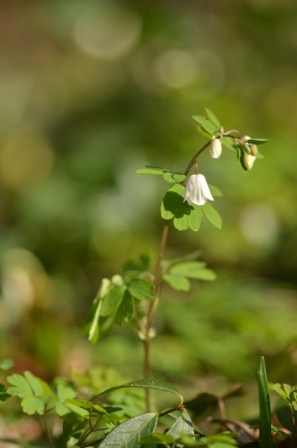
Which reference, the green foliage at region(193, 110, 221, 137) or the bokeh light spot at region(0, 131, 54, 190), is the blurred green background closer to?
the bokeh light spot at region(0, 131, 54, 190)

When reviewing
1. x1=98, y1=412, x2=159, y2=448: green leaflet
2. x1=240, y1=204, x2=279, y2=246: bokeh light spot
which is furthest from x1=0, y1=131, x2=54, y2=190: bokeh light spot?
x1=98, y1=412, x2=159, y2=448: green leaflet

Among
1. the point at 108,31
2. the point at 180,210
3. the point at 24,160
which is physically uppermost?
the point at 108,31

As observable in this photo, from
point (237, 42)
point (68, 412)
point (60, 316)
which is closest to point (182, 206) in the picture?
point (68, 412)

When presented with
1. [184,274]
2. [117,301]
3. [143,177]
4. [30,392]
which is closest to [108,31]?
[143,177]

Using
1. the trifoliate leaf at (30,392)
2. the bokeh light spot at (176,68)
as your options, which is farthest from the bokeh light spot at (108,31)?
the trifoliate leaf at (30,392)

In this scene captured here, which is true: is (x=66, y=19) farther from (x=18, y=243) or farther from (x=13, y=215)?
(x=18, y=243)

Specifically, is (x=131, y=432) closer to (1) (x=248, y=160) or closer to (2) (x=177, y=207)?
(2) (x=177, y=207)
